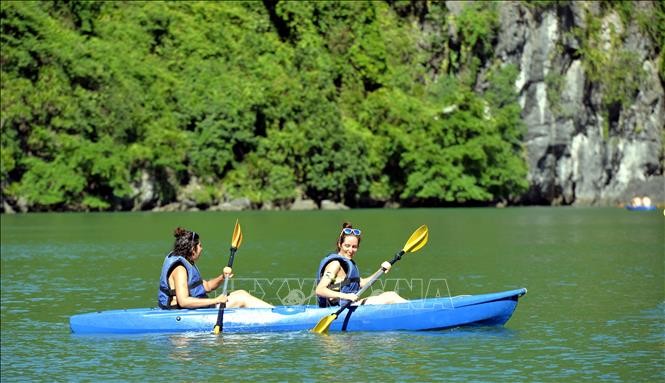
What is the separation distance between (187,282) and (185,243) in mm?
878

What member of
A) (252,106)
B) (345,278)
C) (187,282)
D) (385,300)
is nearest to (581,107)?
(252,106)

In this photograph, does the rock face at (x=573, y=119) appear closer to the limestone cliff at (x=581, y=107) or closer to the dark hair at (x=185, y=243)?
the limestone cliff at (x=581, y=107)

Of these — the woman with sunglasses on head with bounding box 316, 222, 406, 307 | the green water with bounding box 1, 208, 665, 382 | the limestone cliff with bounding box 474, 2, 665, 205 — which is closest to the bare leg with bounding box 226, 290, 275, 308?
the green water with bounding box 1, 208, 665, 382

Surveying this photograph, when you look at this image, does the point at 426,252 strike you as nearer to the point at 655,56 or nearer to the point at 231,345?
the point at 231,345

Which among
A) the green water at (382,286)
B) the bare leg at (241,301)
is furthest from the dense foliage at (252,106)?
the bare leg at (241,301)

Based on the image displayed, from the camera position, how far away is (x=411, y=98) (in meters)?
91.8

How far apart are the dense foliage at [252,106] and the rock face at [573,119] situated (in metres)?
1.80

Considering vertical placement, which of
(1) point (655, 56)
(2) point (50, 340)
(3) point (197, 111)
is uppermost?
(1) point (655, 56)

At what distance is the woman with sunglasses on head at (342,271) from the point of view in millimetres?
17578

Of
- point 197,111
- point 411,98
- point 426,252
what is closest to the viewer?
point 426,252

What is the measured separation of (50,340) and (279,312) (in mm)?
3647

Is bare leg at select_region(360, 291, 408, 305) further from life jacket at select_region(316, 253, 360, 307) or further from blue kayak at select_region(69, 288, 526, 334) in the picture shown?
life jacket at select_region(316, 253, 360, 307)

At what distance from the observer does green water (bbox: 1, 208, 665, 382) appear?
15.5 meters

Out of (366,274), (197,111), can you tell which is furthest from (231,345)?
(197,111)
